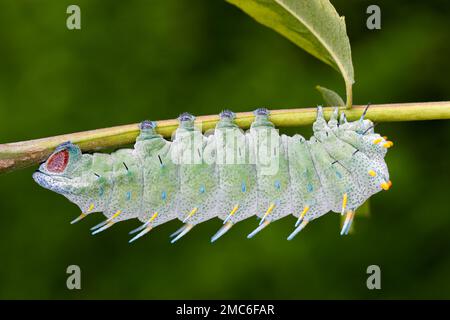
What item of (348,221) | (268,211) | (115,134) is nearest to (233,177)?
(268,211)

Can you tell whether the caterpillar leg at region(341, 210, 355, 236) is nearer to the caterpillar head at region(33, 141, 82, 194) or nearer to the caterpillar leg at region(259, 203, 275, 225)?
the caterpillar leg at region(259, 203, 275, 225)

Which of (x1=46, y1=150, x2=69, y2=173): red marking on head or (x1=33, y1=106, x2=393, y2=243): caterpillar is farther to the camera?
(x1=33, y1=106, x2=393, y2=243): caterpillar

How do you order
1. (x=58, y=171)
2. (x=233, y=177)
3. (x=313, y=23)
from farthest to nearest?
(x=233, y=177), (x=58, y=171), (x=313, y=23)

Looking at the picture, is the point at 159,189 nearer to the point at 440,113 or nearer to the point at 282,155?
the point at 282,155

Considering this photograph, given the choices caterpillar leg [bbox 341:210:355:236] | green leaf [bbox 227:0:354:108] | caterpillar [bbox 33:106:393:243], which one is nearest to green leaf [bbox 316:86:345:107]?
green leaf [bbox 227:0:354:108]

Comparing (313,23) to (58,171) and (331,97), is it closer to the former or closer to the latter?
(331,97)

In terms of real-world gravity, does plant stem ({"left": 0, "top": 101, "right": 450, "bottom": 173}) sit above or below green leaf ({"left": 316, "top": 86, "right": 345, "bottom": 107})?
below

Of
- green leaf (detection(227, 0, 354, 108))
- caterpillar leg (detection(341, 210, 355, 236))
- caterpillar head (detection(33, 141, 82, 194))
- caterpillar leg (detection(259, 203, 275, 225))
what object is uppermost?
green leaf (detection(227, 0, 354, 108))
